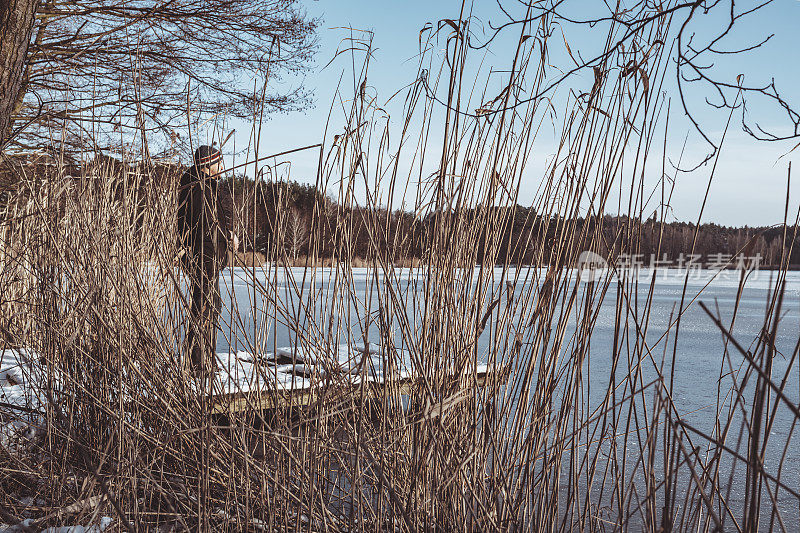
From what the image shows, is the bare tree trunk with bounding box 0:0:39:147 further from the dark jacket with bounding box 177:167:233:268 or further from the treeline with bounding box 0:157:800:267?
the treeline with bounding box 0:157:800:267

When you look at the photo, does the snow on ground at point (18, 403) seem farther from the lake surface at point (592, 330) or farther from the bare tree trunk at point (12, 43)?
the bare tree trunk at point (12, 43)

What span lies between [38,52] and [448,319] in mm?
4711

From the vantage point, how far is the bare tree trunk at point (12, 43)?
169cm

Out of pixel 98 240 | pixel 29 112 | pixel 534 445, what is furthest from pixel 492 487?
pixel 29 112

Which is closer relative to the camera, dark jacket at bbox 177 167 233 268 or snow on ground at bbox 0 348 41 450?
dark jacket at bbox 177 167 233 268

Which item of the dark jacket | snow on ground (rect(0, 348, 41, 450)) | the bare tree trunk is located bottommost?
snow on ground (rect(0, 348, 41, 450))

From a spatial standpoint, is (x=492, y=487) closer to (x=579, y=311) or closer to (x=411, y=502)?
(x=411, y=502)

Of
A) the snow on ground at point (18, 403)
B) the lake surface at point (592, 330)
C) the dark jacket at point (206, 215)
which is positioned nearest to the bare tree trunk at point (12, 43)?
the dark jacket at point (206, 215)

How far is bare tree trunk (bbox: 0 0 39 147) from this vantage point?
1.69 m

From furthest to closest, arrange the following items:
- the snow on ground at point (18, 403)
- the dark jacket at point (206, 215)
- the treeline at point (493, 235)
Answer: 1. the snow on ground at point (18, 403)
2. the dark jacket at point (206, 215)
3. the treeline at point (493, 235)

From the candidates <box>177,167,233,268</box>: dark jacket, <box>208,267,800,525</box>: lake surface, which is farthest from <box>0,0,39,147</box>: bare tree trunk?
<box>208,267,800,525</box>: lake surface

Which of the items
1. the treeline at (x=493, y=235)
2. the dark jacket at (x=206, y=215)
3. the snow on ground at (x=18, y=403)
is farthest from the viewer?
the snow on ground at (x=18, y=403)

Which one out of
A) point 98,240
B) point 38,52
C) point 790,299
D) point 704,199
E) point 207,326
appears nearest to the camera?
point 704,199

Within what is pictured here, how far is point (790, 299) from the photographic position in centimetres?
1007
